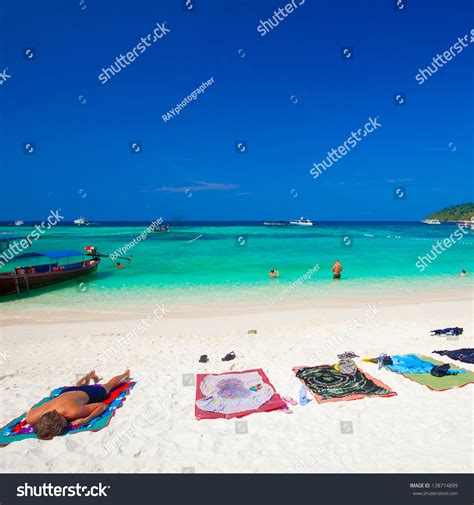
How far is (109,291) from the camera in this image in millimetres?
19359

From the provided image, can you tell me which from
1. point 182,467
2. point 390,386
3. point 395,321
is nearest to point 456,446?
point 390,386

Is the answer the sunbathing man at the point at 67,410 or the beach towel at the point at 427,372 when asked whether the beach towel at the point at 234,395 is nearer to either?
the sunbathing man at the point at 67,410

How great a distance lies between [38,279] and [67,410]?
672 inches

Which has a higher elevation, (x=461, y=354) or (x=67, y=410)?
(x=67, y=410)

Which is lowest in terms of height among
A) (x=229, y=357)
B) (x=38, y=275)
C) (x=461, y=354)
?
(x=461, y=354)

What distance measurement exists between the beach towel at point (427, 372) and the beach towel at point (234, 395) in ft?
10.8

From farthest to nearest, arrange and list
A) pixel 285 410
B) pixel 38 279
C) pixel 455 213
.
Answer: pixel 455 213, pixel 38 279, pixel 285 410

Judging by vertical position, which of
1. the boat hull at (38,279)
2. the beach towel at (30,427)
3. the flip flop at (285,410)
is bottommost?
the flip flop at (285,410)

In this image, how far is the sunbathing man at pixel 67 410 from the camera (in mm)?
5562

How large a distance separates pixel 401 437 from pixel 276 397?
2325mm

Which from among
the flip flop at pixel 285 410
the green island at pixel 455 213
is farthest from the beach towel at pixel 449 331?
the green island at pixel 455 213

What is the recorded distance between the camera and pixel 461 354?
885cm

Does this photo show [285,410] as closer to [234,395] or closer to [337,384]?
[234,395]

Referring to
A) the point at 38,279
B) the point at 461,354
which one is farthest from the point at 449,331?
the point at 38,279
